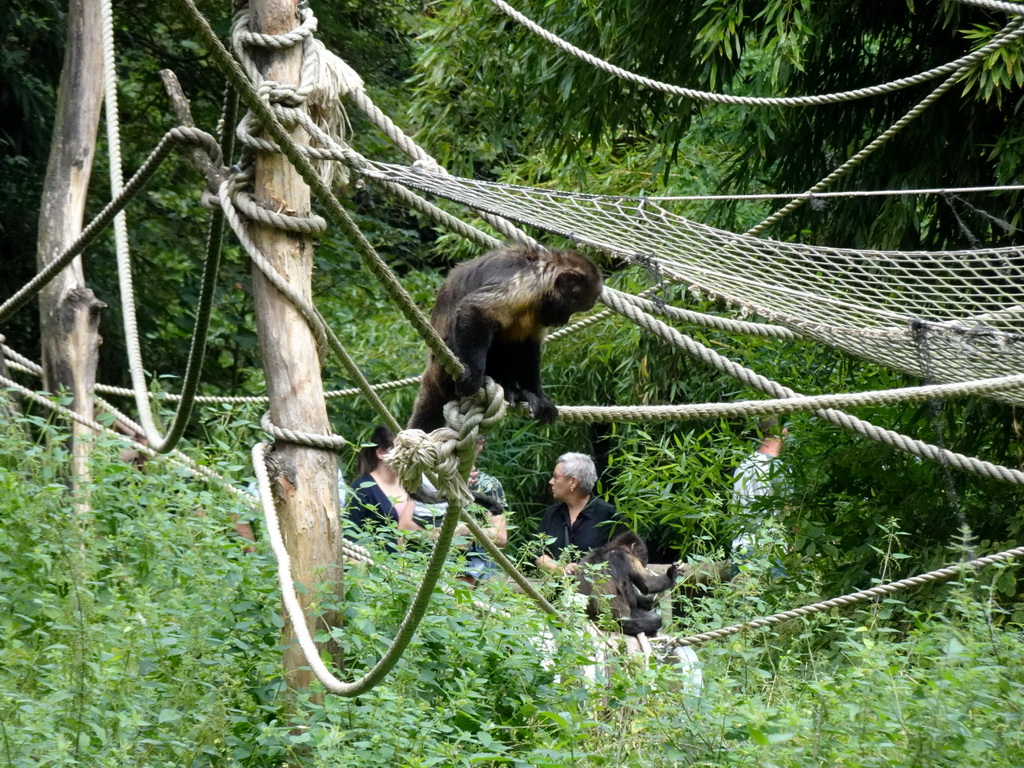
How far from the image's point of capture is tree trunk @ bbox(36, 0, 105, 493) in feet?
17.4

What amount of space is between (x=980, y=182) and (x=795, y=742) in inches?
122

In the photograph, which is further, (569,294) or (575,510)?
(575,510)

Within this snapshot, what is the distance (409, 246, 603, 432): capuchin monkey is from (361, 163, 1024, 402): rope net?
17 cm

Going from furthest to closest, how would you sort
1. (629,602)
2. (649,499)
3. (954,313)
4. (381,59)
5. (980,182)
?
(381,59), (649,499), (629,602), (980,182), (954,313)

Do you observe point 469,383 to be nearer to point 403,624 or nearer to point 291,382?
point 291,382

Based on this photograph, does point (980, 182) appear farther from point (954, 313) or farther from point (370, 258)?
point (370, 258)

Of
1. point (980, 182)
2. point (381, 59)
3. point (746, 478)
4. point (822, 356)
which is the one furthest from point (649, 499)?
point (381, 59)

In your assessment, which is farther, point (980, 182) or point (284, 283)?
point (980, 182)

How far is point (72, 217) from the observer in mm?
5406

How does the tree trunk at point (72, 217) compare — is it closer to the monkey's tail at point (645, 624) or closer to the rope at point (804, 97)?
the rope at point (804, 97)

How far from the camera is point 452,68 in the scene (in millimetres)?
6824

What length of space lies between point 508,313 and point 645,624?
102 inches

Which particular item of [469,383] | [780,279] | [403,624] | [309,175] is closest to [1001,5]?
[780,279]

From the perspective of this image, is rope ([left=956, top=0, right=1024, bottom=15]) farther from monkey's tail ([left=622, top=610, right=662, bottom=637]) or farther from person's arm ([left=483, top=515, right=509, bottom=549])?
monkey's tail ([left=622, top=610, right=662, bottom=637])
